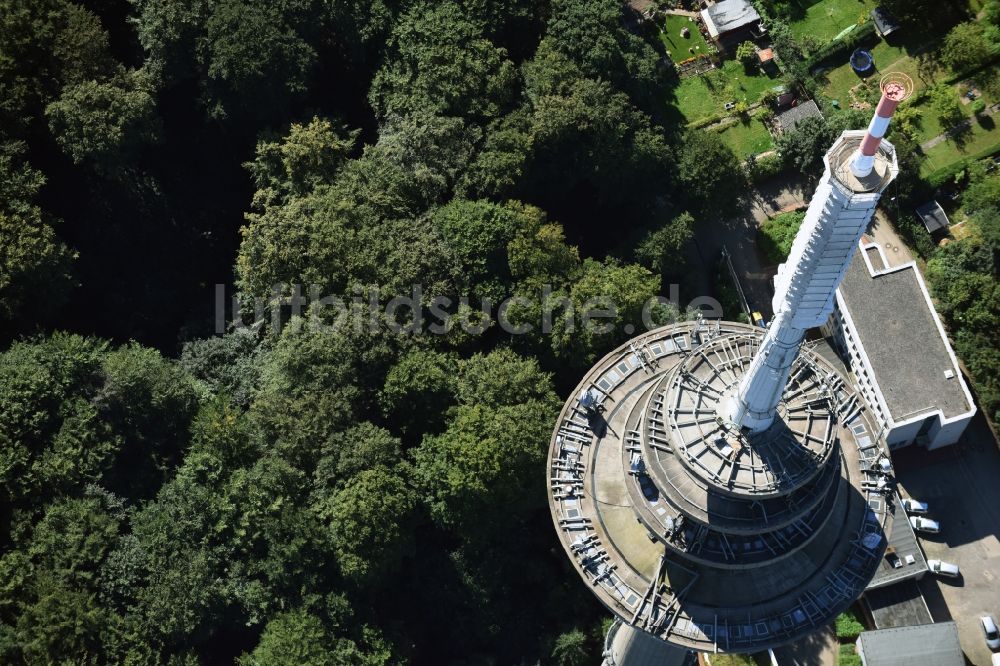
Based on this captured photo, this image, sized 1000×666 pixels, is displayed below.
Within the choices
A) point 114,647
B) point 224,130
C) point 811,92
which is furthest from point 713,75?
point 114,647

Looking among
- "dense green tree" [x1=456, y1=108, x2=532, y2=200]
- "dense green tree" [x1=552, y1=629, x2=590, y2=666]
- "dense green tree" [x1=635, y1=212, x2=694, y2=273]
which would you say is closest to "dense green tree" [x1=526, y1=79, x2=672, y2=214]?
"dense green tree" [x1=456, y1=108, x2=532, y2=200]

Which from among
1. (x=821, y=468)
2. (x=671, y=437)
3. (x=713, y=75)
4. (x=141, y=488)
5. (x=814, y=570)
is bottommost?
(x=814, y=570)

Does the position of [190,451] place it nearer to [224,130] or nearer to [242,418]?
[242,418]

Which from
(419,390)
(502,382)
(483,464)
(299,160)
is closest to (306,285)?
(299,160)

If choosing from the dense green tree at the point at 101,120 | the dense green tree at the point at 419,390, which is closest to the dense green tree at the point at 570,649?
the dense green tree at the point at 419,390

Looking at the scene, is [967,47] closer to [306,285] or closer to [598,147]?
[598,147]

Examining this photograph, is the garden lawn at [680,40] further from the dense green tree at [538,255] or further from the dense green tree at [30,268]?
the dense green tree at [30,268]
